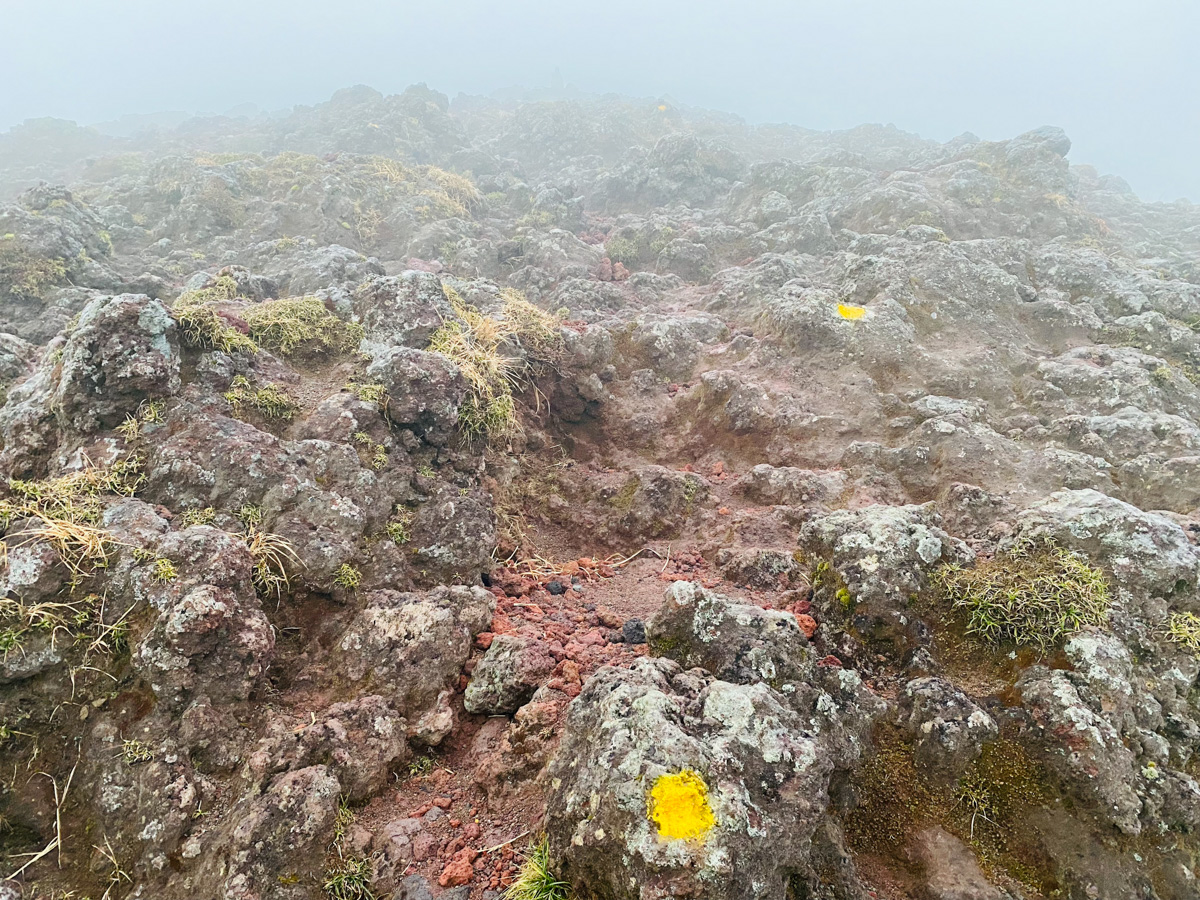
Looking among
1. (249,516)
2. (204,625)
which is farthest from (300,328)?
(204,625)

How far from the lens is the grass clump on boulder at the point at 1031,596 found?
452 cm

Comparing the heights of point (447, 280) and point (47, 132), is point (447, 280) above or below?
below

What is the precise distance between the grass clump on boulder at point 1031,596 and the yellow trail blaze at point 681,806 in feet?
10.4

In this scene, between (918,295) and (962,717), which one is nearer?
(962,717)

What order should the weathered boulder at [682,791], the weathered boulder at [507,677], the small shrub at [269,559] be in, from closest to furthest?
the weathered boulder at [682,791]
the weathered boulder at [507,677]
the small shrub at [269,559]

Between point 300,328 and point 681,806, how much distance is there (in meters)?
8.36

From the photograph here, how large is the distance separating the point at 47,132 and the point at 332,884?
242ft

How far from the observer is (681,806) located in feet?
10.2

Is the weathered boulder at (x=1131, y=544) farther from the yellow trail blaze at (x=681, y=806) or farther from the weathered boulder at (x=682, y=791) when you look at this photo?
the yellow trail blaze at (x=681, y=806)

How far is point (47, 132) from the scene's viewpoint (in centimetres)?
4931

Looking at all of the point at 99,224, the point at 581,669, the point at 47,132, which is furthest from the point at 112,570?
the point at 47,132

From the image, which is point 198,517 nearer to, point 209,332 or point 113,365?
point 113,365

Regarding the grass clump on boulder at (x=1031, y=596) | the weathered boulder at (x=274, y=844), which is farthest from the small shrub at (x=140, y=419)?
the grass clump on boulder at (x=1031, y=596)

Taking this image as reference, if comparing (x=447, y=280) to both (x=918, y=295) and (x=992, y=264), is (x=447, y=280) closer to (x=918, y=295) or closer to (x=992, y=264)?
(x=918, y=295)
